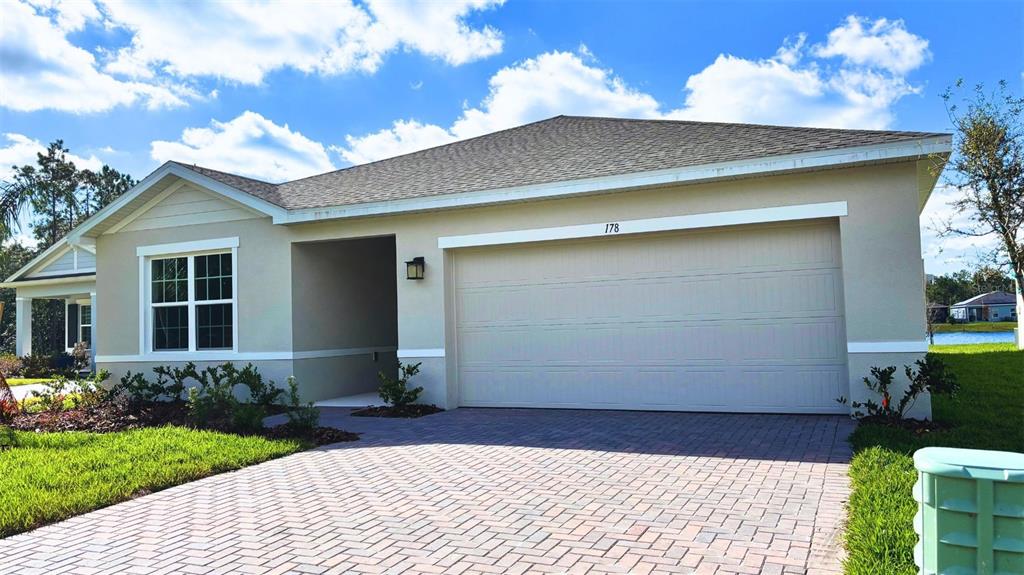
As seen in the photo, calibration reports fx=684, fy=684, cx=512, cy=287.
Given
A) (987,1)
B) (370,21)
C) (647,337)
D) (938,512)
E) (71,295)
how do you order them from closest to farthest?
1. (938,512)
2. (987,1)
3. (647,337)
4. (370,21)
5. (71,295)

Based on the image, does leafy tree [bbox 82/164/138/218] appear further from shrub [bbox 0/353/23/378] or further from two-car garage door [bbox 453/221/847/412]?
two-car garage door [bbox 453/221/847/412]

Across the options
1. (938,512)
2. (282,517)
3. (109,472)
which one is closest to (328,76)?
(109,472)

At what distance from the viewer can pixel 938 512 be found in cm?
287

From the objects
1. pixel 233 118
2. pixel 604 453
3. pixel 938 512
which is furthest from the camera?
pixel 233 118

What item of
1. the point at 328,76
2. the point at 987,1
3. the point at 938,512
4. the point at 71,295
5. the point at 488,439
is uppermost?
the point at 328,76

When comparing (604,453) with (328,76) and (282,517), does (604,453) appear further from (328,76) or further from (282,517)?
(328,76)

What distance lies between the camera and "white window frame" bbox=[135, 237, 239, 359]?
12516 millimetres

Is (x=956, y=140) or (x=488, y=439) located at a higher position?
(x=956, y=140)

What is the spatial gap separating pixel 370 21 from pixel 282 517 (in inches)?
360

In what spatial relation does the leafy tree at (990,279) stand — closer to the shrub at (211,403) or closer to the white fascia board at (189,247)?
the shrub at (211,403)

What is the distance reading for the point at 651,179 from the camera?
9562mm

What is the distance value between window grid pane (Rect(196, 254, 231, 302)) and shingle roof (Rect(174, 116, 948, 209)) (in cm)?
149

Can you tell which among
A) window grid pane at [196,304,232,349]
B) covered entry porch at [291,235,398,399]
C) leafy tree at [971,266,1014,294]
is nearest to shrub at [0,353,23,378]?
window grid pane at [196,304,232,349]

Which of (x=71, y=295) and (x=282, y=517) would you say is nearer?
(x=282, y=517)
